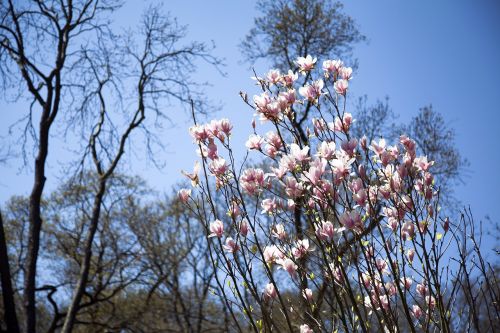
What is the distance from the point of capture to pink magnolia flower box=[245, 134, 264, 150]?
6.53 feet

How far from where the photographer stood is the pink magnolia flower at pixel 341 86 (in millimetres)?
2137

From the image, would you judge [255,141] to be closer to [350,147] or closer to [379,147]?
[350,147]

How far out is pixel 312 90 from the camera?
214cm

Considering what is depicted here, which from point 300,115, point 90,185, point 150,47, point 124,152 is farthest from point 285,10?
point 90,185

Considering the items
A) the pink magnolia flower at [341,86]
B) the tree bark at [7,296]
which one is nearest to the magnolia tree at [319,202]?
the pink magnolia flower at [341,86]

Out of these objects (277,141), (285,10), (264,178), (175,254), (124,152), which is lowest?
(264,178)

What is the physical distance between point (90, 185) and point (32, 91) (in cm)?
424

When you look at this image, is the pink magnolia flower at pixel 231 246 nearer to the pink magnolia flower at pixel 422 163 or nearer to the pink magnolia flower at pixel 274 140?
the pink magnolia flower at pixel 274 140

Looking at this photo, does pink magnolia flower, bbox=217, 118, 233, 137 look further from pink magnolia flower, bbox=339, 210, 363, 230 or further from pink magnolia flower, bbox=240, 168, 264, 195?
pink magnolia flower, bbox=339, 210, 363, 230

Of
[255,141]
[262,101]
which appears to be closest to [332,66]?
[262,101]

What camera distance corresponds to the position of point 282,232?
1996 millimetres

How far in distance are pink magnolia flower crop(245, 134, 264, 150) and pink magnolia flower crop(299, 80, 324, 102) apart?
1.09 feet

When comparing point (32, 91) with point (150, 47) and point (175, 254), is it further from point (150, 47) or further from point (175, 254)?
point (175, 254)

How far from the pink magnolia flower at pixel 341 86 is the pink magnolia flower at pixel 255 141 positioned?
482mm
